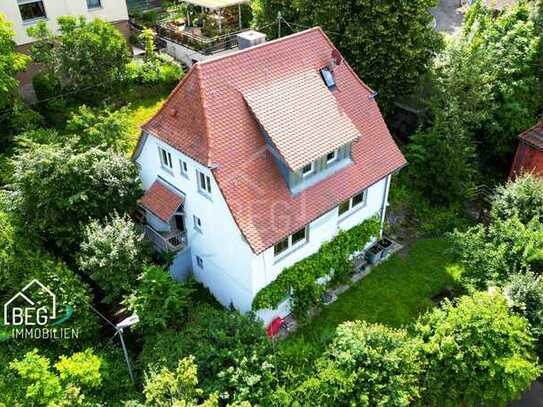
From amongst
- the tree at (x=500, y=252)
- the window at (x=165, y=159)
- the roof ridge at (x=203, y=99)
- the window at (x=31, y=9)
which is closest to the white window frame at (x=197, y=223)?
the window at (x=165, y=159)

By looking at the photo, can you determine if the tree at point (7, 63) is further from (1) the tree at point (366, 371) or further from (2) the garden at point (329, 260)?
(1) the tree at point (366, 371)

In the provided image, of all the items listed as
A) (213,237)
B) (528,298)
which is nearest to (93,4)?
(213,237)

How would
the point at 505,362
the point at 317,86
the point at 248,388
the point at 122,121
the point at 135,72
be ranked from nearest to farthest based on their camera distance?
1. the point at 248,388
2. the point at 505,362
3. the point at 317,86
4. the point at 122,121
5. the point at 135,72

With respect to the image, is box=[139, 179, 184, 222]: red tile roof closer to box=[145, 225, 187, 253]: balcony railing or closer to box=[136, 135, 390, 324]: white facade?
box=[136, 135, 390, 324]: white facade

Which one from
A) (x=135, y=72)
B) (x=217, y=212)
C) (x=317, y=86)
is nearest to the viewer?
(x=217, y=212)

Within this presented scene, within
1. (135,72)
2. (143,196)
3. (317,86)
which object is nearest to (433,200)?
(317,86)

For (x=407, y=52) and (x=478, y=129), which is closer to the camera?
(x=407, y=52)

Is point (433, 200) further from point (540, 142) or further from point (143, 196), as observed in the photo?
point (143, 196)
